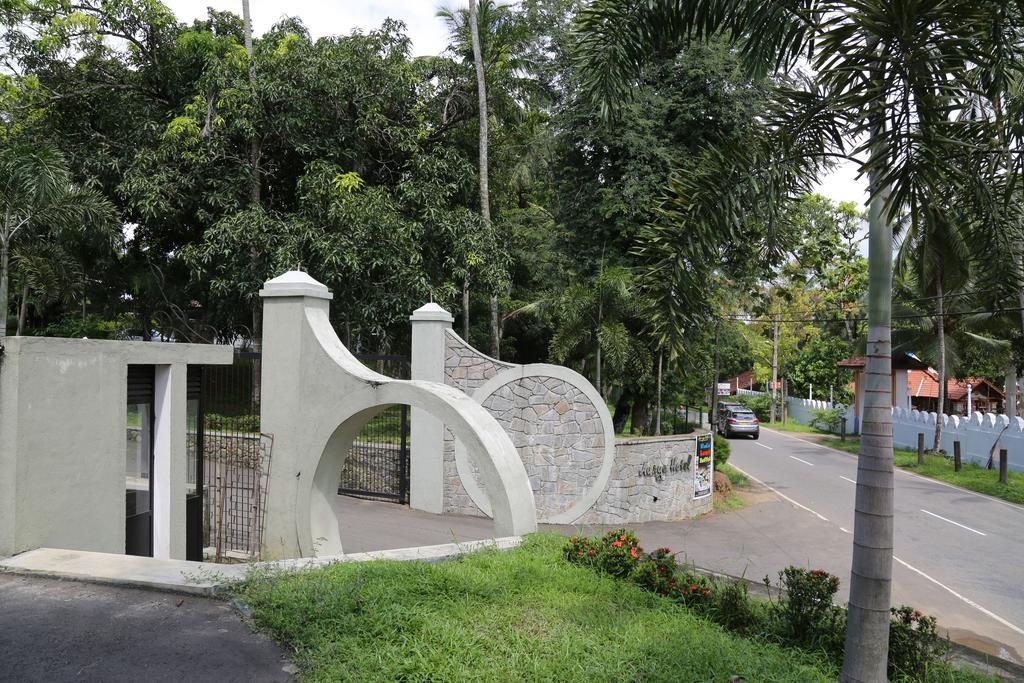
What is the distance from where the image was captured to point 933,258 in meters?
22.0

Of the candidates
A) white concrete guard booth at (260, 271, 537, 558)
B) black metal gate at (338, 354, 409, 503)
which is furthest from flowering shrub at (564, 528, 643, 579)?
black metal gate at (338, 354, 409, 503)

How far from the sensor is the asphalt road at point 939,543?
9.34 m

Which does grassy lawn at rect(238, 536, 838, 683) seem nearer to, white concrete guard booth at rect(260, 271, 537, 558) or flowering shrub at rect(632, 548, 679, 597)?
flowering shrub at rect(632, 548, 679, 597)

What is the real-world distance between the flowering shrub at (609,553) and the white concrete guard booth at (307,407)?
7.31ft

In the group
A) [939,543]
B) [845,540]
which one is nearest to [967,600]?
[845,540]

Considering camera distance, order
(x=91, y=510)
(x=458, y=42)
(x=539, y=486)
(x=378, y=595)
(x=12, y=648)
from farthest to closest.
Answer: (x=458, y=42), (x=539, y=486), (x=91, y=510), (x=378, y=595), (x=12, y=648)

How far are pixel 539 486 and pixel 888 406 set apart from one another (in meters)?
9.37

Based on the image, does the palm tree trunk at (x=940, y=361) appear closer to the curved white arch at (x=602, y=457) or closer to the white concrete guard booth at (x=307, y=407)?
the curved white arch at (x=602, y=457)

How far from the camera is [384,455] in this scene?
13938mm

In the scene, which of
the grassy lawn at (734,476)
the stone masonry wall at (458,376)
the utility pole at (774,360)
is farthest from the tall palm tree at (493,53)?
the utility pole at (774,360)

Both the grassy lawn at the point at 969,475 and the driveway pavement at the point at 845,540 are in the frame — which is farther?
the grassy lawn at the point at 969,475

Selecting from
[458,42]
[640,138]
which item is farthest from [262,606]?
[458,42]

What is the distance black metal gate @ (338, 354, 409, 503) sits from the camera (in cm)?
1369

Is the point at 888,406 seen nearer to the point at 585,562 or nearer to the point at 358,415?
the point at 585,562
